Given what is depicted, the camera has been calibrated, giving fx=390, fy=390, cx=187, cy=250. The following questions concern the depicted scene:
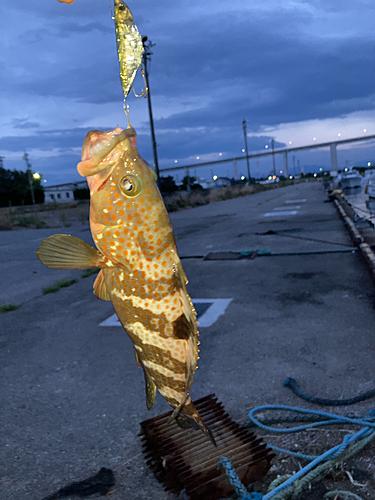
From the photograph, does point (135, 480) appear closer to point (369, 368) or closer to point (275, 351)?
point (275, 351)

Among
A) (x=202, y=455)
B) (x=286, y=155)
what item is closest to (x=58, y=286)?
(x=202, y=455)

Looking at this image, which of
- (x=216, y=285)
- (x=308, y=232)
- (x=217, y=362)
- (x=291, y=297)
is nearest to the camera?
(x=217, y=362)

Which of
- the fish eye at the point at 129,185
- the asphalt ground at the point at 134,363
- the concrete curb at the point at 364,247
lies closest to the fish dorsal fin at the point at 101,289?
the fish eye at the point at 129,185

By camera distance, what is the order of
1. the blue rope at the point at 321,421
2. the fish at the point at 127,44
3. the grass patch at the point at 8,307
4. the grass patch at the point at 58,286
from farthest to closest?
the grass patch at the point at 58,286
the grass patch at the point at 8,307
the blue rope at the point at 321,421
the fish at the point at 127,44

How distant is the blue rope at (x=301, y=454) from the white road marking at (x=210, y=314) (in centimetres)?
251

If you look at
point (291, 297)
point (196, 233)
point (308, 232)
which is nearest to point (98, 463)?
point (291, 297)

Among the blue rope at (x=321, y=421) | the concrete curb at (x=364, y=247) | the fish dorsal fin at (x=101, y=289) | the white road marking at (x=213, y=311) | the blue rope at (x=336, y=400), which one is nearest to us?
the fish dorsal fin at (x=101, y=289)

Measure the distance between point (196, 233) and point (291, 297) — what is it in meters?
10.1

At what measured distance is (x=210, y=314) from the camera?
6.64 metres

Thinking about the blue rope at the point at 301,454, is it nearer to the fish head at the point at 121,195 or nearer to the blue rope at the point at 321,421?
the blue rope at the point at 321,421

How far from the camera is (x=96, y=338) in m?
5.99

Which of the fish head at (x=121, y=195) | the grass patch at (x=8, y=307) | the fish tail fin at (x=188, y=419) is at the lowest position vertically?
the grass patch at (x=8, y=307)

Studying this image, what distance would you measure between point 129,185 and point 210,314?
5.51m

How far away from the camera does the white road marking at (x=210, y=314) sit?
6312 mm
